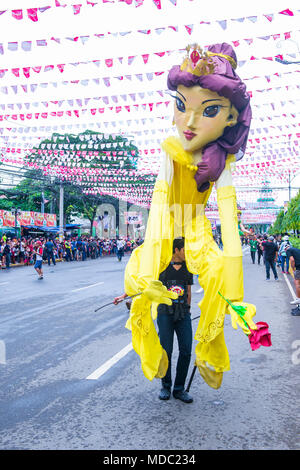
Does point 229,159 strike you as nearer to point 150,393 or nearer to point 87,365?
point 150,393

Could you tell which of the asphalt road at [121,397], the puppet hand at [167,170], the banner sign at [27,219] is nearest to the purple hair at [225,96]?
the puppet hand at [167,170]

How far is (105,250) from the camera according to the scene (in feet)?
128

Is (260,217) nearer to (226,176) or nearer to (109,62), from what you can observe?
(109,62)

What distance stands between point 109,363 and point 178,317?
173cm

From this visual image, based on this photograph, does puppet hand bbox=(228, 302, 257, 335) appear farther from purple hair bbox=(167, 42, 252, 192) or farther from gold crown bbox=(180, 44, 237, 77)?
gold crown bbox=(180, 44, 237, 77)

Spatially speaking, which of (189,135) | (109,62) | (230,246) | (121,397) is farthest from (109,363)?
(109,62)

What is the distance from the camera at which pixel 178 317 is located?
4043 mm

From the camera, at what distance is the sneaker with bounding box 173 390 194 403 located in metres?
4.05

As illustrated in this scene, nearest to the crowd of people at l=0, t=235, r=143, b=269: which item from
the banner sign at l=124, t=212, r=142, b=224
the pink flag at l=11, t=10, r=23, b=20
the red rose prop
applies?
the banner sign at l=124, t=212, r=142, b=224

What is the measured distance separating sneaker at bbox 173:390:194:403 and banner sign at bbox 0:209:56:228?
27.2m

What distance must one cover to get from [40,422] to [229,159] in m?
2.86

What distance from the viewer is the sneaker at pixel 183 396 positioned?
4.05m

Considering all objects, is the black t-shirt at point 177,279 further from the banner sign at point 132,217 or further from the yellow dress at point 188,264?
the banner sign at point 132,217

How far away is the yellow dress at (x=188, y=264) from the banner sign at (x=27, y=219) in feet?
89.5
